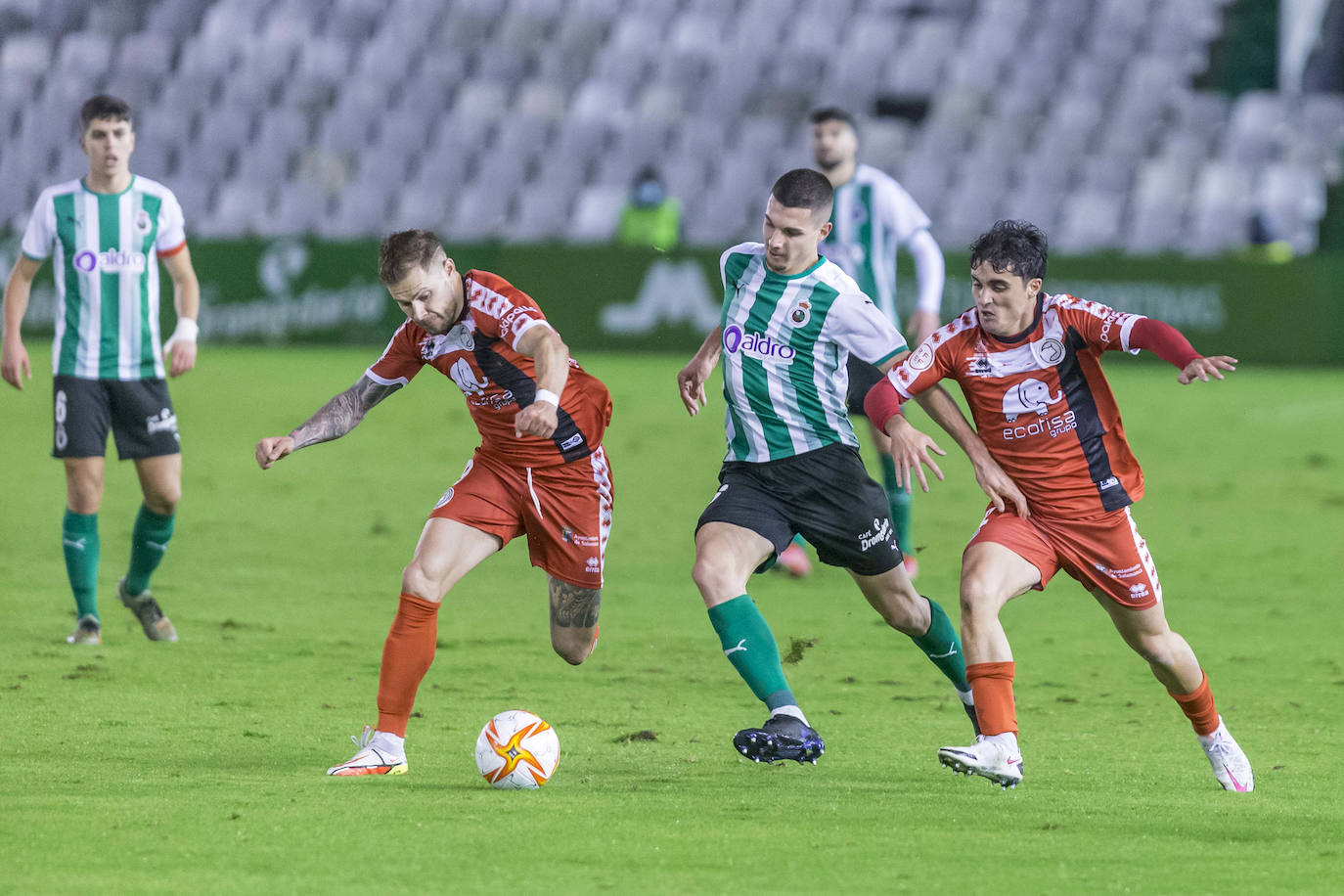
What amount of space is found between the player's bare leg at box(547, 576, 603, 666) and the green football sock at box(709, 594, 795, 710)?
2.74 feet

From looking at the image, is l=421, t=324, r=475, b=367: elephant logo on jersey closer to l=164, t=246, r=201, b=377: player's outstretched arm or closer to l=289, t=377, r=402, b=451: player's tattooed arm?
l=289, t=377, r=402, b=451: player's tattooed arm

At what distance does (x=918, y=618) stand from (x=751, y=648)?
2.51ft

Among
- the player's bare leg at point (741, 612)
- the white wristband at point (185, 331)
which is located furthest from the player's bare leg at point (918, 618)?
the white wristband at point (185, 331)

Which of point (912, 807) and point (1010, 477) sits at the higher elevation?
point (1010, 477)

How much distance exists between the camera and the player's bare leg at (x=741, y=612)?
Answer: 5.41 metres

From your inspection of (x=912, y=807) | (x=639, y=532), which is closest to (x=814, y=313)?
(x=912, y=807)

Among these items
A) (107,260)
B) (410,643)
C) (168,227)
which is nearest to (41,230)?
(107,260)

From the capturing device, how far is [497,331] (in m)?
5.73

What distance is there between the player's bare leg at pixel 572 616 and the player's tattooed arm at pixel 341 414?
0.87m

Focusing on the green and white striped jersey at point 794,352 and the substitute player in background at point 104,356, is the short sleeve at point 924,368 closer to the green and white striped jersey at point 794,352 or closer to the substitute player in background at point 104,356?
the green and white striped jersey at point 794,352

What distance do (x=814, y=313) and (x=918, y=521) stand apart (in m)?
6.02

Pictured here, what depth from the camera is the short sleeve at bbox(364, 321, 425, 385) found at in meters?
5.92

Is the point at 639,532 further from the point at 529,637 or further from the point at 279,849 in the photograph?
the point at 279,849

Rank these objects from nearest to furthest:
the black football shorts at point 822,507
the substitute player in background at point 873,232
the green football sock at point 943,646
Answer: the black football shorts at point 822,507 < the green football sock at point 943,646 < the substitute player in background at point 873,232
